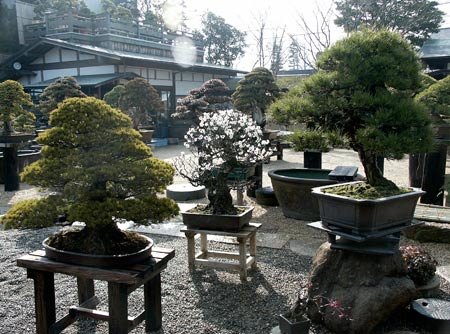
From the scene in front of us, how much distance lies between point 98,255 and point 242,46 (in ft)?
97.7

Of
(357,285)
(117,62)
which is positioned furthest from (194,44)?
(357,285)

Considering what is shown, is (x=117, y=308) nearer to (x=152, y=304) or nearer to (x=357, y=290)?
(x=152, y=304)

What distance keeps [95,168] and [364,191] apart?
1.91m

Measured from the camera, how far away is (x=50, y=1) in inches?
924

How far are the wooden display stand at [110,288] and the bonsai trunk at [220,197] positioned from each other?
103cm

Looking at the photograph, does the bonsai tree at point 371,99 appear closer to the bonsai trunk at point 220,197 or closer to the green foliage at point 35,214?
the bonsai trunk at point 220,197

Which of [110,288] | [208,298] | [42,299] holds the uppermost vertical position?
[110,288]

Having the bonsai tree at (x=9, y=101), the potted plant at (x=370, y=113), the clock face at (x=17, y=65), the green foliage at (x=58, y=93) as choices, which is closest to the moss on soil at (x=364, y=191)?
the potted plant at (x=370, y=113)

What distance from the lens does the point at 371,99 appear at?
2.85m

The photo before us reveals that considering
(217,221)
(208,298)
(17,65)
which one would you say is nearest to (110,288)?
(208,298)

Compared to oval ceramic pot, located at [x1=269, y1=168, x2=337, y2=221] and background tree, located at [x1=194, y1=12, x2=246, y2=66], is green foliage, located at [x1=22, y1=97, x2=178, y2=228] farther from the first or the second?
background tree, located at [x1=194, y1=12, x2=246, y2=66]

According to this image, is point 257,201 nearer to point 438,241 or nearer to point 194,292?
point 438,241

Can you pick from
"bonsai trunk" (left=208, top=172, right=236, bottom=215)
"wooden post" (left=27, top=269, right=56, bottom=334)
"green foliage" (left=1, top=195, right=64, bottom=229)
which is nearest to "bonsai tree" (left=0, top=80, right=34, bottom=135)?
"bonsai trunk" (left=208, top=172, right=236, bottom=215)

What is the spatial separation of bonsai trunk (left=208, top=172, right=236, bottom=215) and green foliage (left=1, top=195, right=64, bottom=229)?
156cm
